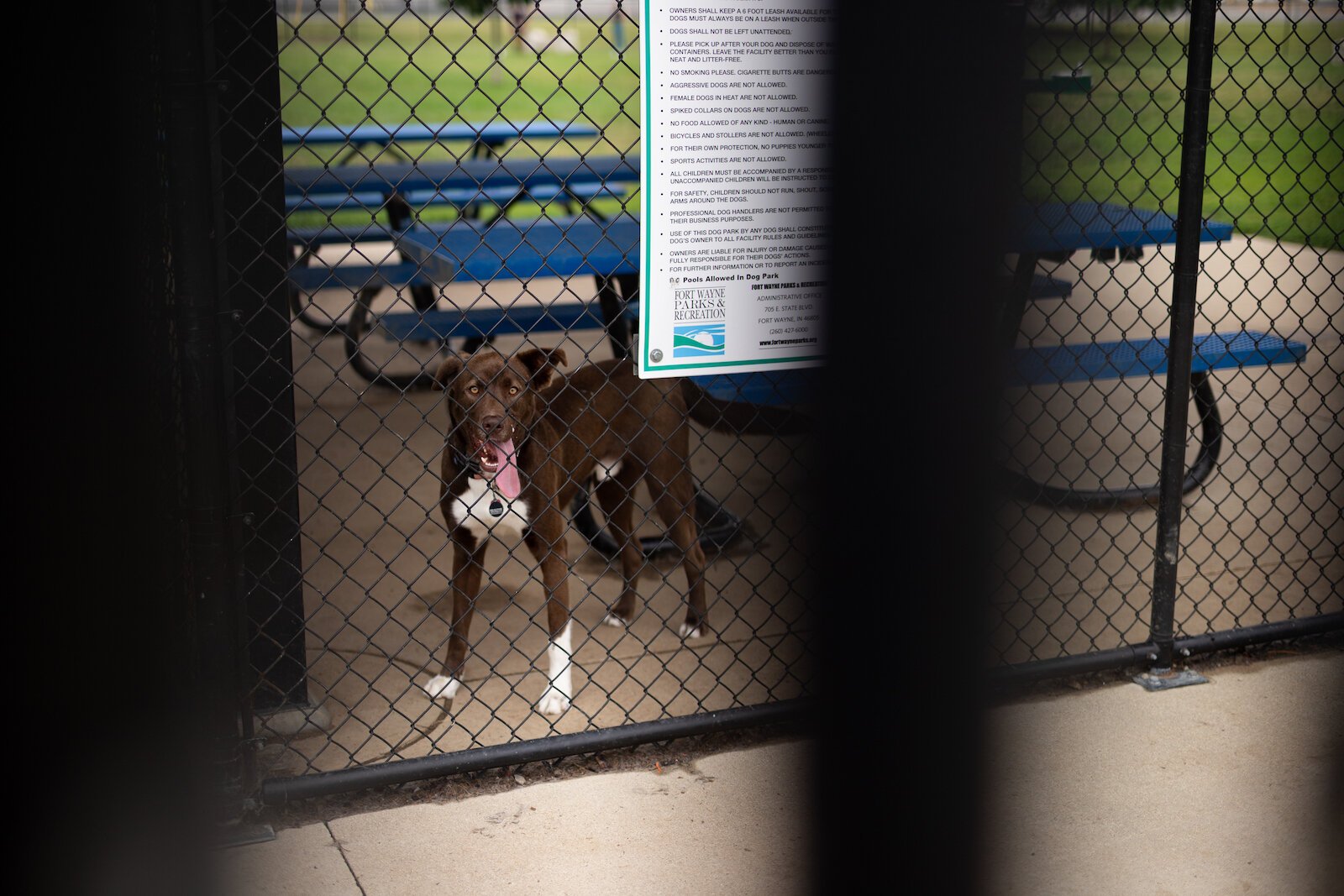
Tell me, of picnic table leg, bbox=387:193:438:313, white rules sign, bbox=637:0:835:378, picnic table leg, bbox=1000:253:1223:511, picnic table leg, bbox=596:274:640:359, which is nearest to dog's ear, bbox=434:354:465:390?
white rules sign, bbox=637:0:835:378

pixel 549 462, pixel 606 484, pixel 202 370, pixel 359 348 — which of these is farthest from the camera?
pixel 359 348

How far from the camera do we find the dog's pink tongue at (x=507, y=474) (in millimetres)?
3568

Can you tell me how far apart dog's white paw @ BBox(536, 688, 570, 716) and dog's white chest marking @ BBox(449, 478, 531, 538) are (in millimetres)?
482

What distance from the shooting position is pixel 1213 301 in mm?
8203

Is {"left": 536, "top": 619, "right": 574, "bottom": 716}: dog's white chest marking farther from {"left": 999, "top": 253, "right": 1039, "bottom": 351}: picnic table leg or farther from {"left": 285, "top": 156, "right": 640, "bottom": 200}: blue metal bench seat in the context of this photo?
{"left": 285, "top": 156, "right": 640, "bottom": 200}: blue metal bench seat

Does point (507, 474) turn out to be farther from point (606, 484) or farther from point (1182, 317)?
point (1182, 317)

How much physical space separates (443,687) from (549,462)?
0.73 m

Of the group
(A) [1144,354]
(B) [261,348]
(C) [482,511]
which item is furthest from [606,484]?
(A) [1144,354]

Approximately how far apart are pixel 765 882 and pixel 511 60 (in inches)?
1249

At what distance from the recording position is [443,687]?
3711 mm

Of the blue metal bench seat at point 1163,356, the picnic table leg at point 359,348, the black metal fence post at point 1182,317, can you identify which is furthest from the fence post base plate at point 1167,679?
the picnic table leg at point 359,348

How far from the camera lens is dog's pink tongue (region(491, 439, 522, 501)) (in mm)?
3568

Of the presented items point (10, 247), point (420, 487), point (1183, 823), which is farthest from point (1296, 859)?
point (420, 487)

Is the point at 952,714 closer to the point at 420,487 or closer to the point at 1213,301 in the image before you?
the point at 420,487
